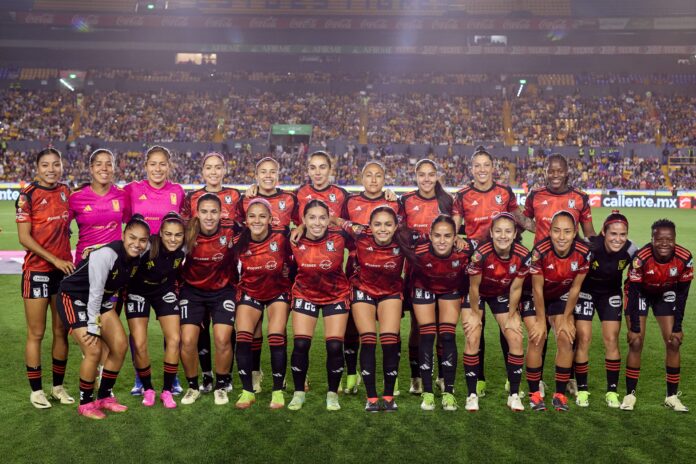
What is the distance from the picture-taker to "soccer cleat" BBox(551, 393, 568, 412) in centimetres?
563

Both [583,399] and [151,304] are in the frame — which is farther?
[151,304]

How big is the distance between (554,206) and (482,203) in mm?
791

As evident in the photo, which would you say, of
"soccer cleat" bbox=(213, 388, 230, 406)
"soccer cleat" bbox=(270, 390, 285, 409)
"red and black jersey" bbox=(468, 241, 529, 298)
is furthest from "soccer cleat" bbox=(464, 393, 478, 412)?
"soccer cleat" bbox=(213, 388, 230, 406)

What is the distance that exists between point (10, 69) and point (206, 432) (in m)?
48.8

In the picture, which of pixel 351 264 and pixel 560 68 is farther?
pixel 560 68

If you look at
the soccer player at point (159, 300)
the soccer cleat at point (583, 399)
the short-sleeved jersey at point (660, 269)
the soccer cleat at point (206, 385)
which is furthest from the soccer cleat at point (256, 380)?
the short-sleeved jersey at point (660, 269)

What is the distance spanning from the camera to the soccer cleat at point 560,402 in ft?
18.5

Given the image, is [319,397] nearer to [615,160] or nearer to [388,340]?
[388,340]

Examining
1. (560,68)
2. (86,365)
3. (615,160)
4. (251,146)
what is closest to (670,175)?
(615,160)

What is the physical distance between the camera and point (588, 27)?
4500 centimetres

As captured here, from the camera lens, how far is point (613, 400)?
18.9 feet

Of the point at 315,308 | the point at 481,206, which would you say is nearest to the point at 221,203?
the point at 315,308

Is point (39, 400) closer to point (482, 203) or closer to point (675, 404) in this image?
point (482, 203)

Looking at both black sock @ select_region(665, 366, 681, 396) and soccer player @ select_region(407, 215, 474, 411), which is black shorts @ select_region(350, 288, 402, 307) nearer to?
soccer player @ select_region(407, 215, 474, 411)
